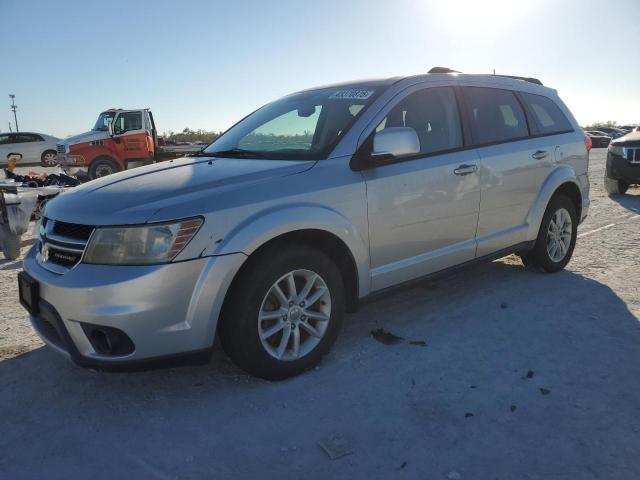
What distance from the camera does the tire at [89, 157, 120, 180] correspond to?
14.1m

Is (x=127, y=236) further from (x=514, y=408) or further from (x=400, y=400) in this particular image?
(x=514, y=408)

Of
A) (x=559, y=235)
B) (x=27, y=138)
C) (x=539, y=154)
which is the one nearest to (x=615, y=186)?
(x=559, y=235)

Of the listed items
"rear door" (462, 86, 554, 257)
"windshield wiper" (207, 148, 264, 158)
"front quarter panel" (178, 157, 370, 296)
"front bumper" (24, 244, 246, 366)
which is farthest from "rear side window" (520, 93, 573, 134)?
"front bumper" (24, 244, 246, 366)

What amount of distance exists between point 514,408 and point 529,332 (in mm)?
1050

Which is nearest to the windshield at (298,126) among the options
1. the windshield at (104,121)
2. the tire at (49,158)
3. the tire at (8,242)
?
the tire at (8,242)

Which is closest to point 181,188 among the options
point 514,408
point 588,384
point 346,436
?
point 346,436

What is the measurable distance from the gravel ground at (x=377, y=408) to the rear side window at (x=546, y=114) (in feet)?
5.50

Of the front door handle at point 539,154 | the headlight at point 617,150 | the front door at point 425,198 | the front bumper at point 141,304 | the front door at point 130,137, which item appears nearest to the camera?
the front bumper at point 141,304

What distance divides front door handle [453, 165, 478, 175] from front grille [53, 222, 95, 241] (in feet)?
7.78

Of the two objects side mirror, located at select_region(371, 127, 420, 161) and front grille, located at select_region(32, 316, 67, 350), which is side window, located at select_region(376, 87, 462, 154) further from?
front grille, located at select_region(32, 316, 67, 350)

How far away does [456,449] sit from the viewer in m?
2.27

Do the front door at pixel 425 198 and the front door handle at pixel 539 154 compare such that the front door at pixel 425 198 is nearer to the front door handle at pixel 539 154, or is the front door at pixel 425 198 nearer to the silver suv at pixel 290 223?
the silver suv at pixel 290 223

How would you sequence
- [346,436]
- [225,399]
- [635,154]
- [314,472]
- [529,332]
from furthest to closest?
1. [635,154]
2. [529,332]
3. [225,399]
4. [346,436]
5. [314,472]

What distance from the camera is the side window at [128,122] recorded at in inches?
564
